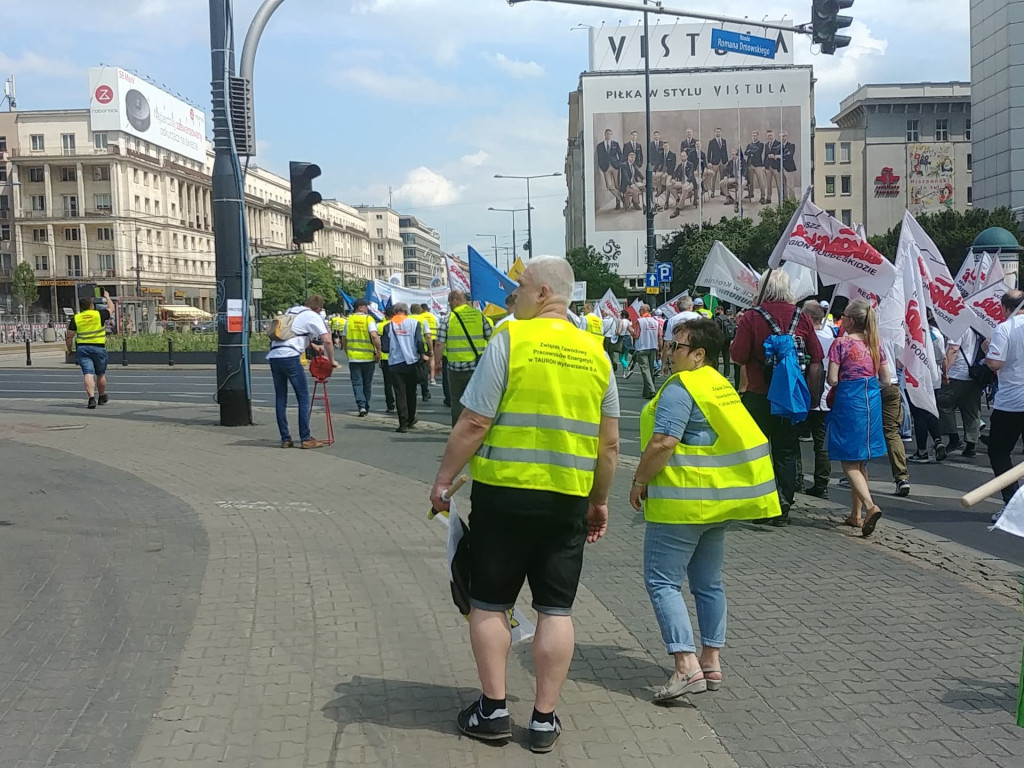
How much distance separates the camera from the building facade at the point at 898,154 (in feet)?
342

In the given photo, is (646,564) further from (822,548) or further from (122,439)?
(122,439)

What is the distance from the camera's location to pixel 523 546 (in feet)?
13.0

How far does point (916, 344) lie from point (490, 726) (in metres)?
7.29

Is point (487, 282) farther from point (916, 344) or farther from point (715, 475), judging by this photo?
point (715, 475)

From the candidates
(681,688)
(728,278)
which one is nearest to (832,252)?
(728,278)

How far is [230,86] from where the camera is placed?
13.3m

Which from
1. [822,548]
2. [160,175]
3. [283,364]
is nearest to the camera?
[822,548]

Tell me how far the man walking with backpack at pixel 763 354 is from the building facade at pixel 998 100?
50.0m

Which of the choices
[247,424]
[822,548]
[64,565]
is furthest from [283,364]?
[822,548]

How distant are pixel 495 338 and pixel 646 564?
1.38m

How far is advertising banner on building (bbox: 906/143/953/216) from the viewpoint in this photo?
341ft

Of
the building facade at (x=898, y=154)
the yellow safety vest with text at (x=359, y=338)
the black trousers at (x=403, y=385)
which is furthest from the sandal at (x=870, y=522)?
the building facade at (x=898, y=154)

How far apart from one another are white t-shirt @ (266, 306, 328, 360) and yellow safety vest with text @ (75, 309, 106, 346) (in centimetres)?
511

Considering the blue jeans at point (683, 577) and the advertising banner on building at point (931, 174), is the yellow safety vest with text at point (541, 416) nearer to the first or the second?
the blue jeans at point (683, 577)
